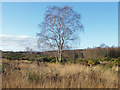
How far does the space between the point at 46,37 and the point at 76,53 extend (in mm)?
8746

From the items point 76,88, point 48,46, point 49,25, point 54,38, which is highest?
point 49,25

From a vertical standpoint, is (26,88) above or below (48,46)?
below

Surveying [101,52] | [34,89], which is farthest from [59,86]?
[101,52]

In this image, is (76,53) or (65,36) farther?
(76,53)

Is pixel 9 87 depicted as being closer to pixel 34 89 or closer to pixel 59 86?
pixel 34 89

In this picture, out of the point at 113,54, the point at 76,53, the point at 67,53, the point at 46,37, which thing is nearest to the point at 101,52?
the point at 113,54

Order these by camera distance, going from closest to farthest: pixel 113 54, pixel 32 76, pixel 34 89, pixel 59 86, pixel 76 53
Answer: pixel 34 89
pixel 59 86
pixel 32 76
pixel 113 54
pixel 76 53

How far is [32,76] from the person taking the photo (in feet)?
14.6

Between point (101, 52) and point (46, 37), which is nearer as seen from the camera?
point (46, 37)

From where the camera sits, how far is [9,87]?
12.0 feet

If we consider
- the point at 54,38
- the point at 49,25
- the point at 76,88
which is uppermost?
the point at 49,25

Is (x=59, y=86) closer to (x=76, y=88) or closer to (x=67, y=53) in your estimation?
(x=76, y=88)

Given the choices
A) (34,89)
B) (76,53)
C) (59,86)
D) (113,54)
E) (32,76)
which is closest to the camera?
(34,89)

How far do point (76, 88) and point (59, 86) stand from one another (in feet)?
1.63
